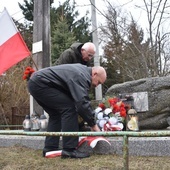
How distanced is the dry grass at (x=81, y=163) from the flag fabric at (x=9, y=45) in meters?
1.84

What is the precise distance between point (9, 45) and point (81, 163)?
2.73 meters

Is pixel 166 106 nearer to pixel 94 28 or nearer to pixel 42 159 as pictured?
pixel 42 159

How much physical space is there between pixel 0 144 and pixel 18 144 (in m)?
0.33

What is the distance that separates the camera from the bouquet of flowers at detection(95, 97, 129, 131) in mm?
4074

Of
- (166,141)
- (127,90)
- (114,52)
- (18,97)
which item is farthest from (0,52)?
(114,52)

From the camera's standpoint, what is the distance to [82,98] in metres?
2.94

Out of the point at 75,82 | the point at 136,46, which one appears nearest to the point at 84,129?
the point at 75,82

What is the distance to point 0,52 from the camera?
511 cm

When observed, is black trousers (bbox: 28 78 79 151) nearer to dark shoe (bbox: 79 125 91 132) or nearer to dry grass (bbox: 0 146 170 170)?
dry grass (bbox: 0 146 170 170)

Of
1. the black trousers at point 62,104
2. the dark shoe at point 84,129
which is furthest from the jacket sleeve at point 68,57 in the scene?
the black trousers at point 62,104

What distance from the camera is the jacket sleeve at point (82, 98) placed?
2943 millimetres

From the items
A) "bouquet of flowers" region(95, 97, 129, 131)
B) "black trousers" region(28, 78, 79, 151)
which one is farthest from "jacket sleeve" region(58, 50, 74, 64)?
"black trousers" region(28, 78, 79, 151)

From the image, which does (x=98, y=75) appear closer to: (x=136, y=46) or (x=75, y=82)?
(x=75, y=82)

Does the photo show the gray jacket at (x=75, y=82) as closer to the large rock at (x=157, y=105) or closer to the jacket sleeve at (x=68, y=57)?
the jacket sleeve at (x=68, y=57)
